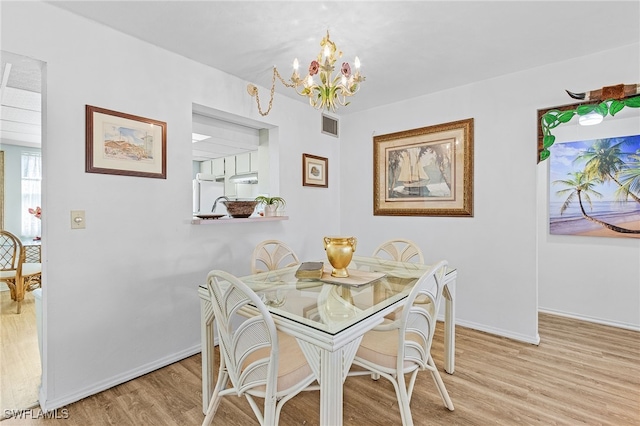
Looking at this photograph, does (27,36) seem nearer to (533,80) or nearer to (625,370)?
(533,80)

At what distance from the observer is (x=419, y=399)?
1933 mm

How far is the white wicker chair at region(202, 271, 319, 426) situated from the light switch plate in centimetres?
114

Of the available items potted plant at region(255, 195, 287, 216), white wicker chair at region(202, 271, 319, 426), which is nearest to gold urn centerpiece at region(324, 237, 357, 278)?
white wicker chair at region(202, 271, 319, 426)

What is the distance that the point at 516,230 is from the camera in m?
2.81

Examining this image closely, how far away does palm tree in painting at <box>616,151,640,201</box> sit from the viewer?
9.75 ft

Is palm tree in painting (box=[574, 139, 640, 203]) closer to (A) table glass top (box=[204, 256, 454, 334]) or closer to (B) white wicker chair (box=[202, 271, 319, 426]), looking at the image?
(A) table glass top (box=[204, 256, 454, 334])

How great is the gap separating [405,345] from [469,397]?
33.4 inches

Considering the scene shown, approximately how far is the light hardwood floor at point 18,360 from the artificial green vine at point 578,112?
161 inches

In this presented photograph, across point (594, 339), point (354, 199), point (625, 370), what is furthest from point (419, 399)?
point (354, 199)

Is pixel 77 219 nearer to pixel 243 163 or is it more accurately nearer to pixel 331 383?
pixel 331 383

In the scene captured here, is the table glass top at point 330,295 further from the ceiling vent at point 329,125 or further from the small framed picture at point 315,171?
the ceiling vent at point 329,125

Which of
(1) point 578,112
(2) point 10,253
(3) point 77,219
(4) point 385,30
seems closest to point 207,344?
(3) point 77,219

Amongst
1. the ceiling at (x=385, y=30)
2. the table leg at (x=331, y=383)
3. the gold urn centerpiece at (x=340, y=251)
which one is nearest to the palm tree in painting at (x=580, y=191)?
the ceiling at (x=385, y=30)

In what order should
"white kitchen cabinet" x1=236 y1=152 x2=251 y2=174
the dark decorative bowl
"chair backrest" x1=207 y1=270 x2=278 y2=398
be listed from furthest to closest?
1. "white kitchen cabinet" x1=236 y1=152 x2=251 y2=174
2. the dark decorative bowl
3. "chair backrest" x1=207 y1=270 x2=278 y2=398
